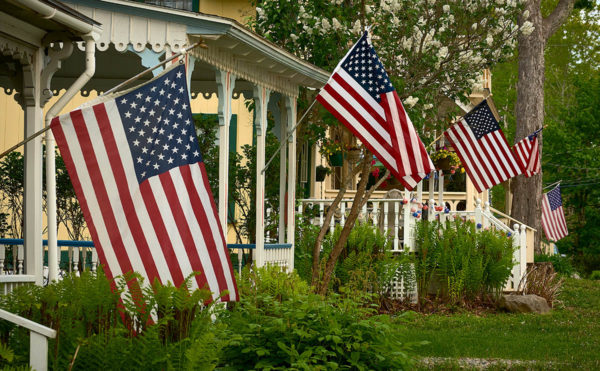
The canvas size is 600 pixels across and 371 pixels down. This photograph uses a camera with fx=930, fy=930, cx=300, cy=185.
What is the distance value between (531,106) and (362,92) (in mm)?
15330

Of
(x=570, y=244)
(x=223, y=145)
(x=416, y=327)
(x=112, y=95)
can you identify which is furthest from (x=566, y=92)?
(x=112, y=95)

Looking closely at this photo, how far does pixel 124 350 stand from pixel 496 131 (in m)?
11.4

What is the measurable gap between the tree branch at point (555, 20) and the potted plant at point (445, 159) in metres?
7.45

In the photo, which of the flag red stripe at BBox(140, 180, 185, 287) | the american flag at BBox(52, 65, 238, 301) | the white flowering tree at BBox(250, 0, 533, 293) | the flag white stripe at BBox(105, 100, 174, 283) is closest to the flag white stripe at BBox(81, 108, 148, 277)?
the american flag at BBox(52, 65, 238, 301)

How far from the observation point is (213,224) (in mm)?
7242

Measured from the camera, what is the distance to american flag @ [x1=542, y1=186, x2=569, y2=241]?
26.7m

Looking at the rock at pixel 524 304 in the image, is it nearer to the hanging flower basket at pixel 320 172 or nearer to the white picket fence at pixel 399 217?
the white picket fence at pixel 399 217

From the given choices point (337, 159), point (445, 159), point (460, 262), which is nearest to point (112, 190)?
point (460, 262)

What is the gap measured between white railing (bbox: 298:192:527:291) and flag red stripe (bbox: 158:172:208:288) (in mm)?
9516

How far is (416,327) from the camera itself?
13922 millimetres

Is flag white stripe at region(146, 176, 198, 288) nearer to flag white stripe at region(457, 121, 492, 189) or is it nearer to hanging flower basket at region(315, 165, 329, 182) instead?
flag white stripe at region(457, 121, 492, 189)

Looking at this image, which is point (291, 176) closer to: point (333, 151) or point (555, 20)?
point (333, 151)

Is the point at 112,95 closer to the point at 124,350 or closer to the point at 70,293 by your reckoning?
the point at 70,293

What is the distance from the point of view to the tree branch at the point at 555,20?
25.8m
